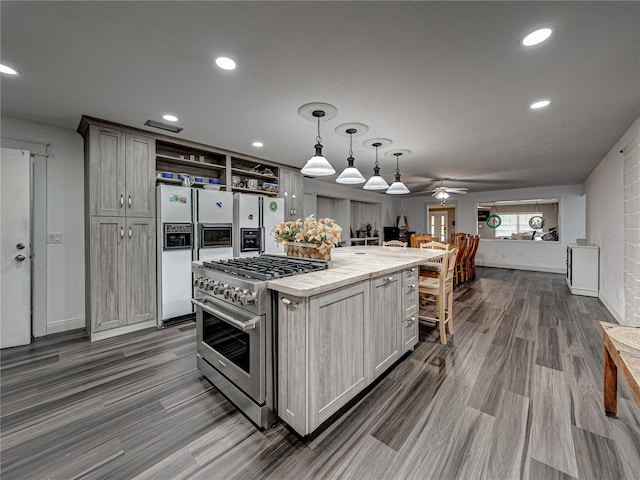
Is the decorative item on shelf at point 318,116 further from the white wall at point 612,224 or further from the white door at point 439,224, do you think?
the white door at point 439,224

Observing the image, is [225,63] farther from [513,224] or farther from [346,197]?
[513,224]

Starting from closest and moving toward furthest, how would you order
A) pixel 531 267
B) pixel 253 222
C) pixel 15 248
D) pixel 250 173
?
pixel 15 248 < pixel 253 222 < pixel 250 173 < pixel 531 267

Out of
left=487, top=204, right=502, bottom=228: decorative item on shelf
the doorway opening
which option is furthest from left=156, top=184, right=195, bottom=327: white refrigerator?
left=487, top=204, right=502, bottom=228: decorative item on shelf

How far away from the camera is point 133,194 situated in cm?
317

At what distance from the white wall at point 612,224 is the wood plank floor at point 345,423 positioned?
1.45 meters

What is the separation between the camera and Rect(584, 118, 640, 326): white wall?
11.0 ft

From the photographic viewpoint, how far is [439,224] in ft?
36.6

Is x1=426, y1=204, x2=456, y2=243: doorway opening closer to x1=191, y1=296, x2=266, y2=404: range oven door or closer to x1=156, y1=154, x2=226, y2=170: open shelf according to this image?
x1=156, y1=154, x2=226, y2=170: open shelf

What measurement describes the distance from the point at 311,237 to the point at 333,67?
1.24 m

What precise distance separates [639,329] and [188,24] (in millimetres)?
3333

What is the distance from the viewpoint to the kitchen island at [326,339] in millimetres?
1431

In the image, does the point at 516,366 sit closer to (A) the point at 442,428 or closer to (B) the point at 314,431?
(A) the point at 442,428

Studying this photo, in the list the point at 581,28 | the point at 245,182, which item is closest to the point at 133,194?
the point at 245,182

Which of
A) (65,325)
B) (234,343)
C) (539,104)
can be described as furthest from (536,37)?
(65,325)
